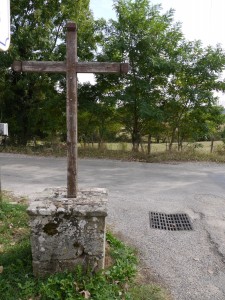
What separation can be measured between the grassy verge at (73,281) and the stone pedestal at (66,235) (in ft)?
0.39

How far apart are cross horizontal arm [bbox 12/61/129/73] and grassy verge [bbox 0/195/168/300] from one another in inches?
83.8

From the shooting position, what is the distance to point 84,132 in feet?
41.9

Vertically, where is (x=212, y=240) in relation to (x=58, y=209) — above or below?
below

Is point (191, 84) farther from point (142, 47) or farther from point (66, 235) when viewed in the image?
point (66, 235)

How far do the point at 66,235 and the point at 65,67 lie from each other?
1.80 m

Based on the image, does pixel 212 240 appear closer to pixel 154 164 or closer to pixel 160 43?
pixel 154 164

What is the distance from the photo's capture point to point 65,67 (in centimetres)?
313

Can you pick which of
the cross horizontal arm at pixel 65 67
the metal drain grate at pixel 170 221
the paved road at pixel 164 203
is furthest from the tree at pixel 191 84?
the cross horizontal arm at pixel 65 67

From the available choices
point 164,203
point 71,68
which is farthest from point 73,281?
point 164,203

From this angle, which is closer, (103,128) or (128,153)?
(128,153)

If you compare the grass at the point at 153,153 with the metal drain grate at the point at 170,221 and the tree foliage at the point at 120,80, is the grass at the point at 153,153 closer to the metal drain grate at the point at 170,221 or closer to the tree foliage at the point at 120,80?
the tree foliage at the point at 120,80

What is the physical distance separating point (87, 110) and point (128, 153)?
2.33 m

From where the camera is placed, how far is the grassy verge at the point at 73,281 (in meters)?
2.79

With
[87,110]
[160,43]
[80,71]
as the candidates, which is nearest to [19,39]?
[87,110]
